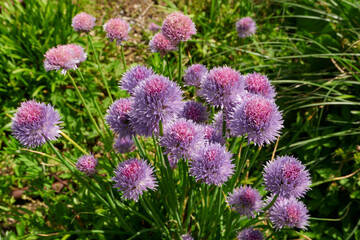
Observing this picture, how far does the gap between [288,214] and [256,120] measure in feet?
1.47

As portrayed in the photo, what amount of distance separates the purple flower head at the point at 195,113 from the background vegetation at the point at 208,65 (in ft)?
1.75

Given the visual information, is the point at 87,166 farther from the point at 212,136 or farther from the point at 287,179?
the point at 287,179

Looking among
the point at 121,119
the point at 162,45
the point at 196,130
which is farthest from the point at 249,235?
the point at 162,45

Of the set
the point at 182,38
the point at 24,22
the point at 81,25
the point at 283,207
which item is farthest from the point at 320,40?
the point at 24,22

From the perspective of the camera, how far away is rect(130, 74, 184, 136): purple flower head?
0.99 m

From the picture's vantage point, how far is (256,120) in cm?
98

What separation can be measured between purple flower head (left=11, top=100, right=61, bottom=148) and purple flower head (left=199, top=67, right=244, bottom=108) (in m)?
0.60

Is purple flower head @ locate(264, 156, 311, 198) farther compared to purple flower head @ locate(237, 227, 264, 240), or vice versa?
purple flower head @ locate(237, 227, 264, 240)

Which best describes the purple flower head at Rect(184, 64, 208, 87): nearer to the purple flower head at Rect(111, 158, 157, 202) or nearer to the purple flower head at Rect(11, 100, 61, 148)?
the purple flower head at Rect(111, 158, 157, 202)

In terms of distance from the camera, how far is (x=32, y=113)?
1.09 meters

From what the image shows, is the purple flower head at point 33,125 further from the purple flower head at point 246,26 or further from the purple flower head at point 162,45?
the purple flower head at point 246,26

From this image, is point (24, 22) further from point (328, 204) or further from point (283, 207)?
point (328, 204)

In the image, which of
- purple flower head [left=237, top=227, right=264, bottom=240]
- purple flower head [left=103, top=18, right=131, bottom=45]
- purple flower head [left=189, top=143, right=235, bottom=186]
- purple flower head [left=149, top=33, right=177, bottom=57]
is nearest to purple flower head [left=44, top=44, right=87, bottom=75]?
purple flower head [left=103, top=18, right=131, bottom=45]

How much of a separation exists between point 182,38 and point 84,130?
126cm
